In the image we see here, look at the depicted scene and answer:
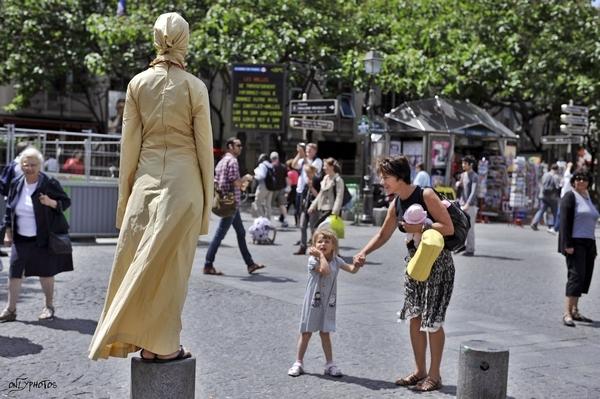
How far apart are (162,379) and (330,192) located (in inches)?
335

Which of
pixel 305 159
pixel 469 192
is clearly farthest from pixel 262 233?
pixel 469 192

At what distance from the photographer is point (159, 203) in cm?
Result: 425

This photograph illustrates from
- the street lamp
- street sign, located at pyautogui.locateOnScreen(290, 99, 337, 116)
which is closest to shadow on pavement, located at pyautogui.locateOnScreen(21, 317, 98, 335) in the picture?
street sign, located at pyautogui.locateOnScreen(290, 99, 337, 116)

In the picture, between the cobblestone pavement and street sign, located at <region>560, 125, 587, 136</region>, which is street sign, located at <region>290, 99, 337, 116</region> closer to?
street sign, located at <region>560, 125, 587, 136</region>

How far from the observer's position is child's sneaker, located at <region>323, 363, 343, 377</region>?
5.84 meters

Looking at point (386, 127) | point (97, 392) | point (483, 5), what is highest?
point (483, 5)

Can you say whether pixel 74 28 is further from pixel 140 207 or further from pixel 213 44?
pixel 140 207

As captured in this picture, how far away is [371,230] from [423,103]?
23.7ft

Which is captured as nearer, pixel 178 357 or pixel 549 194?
pixel 178 357

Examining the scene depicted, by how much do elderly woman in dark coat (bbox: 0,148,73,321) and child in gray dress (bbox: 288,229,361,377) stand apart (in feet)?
8.88

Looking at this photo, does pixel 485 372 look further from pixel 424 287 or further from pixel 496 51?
pixel 496 51

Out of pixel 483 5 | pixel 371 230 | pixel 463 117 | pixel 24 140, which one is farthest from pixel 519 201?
pixel 24 140

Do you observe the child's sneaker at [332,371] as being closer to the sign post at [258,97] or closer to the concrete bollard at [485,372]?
the concrete bollard at [485,372]

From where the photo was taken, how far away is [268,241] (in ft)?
50.1
